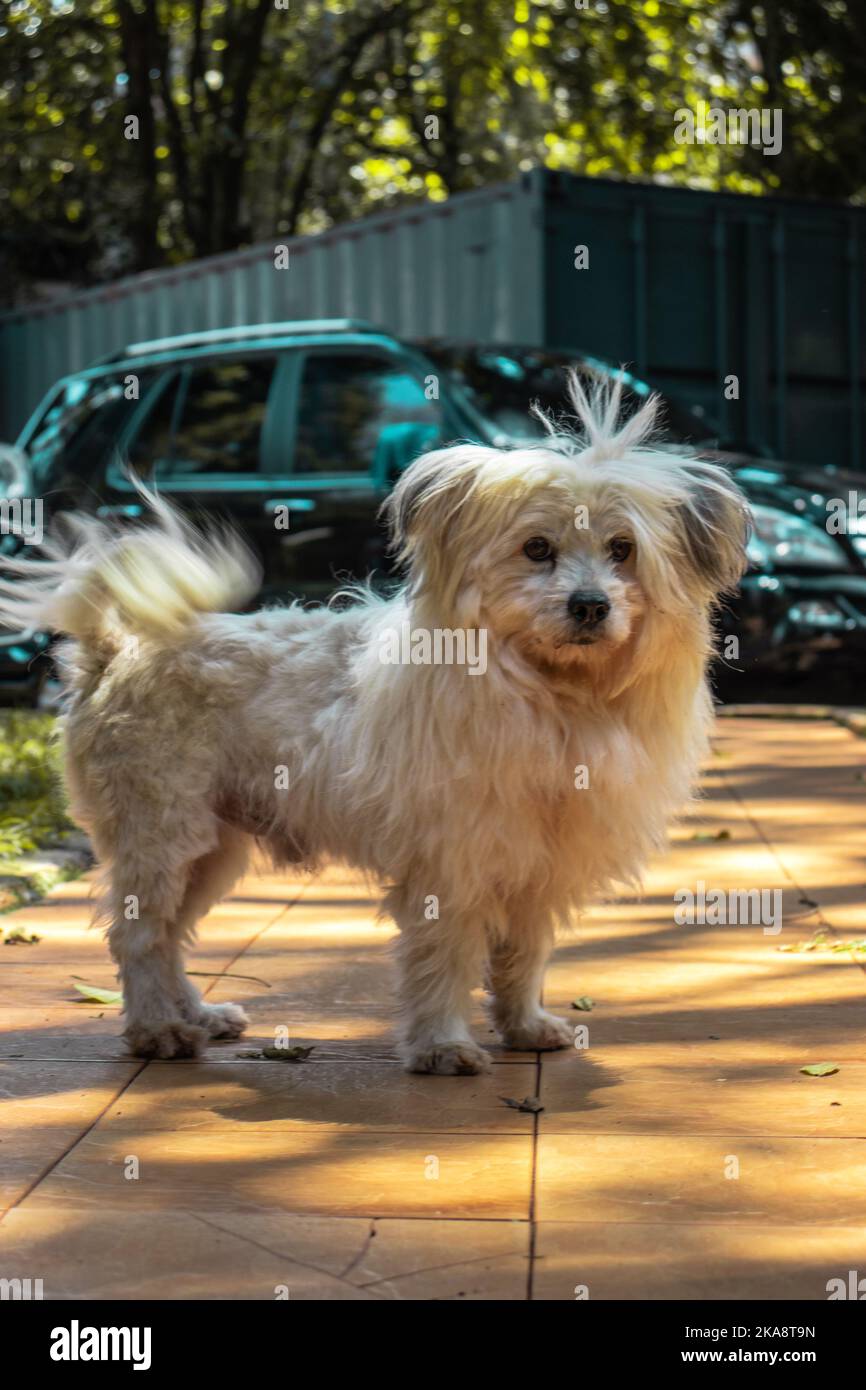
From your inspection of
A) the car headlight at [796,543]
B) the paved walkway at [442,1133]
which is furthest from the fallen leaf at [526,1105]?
the car headlight at [796,543]

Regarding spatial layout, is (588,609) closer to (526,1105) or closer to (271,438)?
(526,1105)

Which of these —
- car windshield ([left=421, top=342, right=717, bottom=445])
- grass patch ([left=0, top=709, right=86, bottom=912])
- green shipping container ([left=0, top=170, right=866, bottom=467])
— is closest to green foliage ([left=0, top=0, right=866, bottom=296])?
green shipping container ([left=0, top=170, right=866, bottom=467])

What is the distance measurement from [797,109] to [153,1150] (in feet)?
68.4

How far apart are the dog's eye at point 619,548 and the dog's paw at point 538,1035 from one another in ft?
4.16

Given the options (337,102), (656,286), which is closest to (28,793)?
(656,286)

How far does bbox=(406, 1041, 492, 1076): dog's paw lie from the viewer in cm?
453

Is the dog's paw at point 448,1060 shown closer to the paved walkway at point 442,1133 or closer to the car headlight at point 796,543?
the paved walkway at point 442,1133

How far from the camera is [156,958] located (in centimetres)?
483

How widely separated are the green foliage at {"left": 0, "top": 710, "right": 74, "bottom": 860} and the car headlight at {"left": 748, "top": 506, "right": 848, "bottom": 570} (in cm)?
435

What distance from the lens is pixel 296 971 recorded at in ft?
18.7

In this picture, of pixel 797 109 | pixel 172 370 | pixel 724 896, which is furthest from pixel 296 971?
pixel 797 109

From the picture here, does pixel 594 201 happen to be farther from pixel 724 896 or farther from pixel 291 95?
pixel 291 95

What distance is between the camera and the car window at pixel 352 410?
1057 centimetres

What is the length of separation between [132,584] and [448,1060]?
4.95 feet
